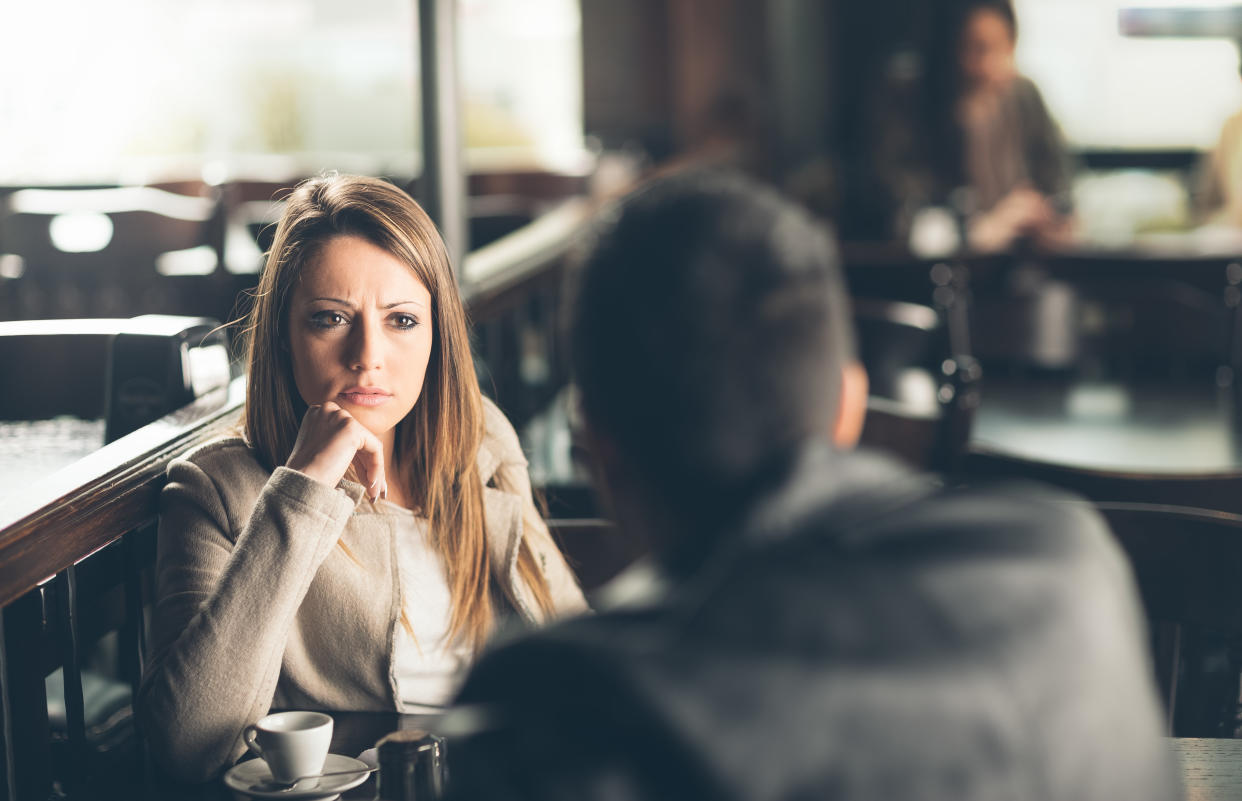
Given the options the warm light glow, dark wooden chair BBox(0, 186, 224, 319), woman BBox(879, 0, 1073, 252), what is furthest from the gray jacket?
the warm light glow

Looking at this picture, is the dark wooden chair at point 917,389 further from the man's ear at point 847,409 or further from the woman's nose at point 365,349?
the man's ear at point 847,409

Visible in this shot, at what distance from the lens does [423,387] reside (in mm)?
1421

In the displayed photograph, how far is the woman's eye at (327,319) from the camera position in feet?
4.36

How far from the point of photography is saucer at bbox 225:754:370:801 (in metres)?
1.04

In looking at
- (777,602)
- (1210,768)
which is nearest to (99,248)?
(1210,768)

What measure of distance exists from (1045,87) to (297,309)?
28.7ft

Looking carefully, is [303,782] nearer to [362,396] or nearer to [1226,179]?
[362,396]

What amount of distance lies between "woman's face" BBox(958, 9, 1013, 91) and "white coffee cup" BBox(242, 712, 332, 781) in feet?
13.8

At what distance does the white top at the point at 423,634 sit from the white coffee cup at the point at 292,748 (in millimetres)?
236

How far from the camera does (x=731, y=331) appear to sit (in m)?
0.67

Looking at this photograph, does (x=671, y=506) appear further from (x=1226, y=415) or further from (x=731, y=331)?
(x=1226, y=415)

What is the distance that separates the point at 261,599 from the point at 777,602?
2.32 feet

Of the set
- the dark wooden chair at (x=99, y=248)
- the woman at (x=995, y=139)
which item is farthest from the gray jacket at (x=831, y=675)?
the dark wooden chair at (x=99, y=248)

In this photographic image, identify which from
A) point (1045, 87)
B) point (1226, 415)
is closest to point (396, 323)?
point (1226, 415)
